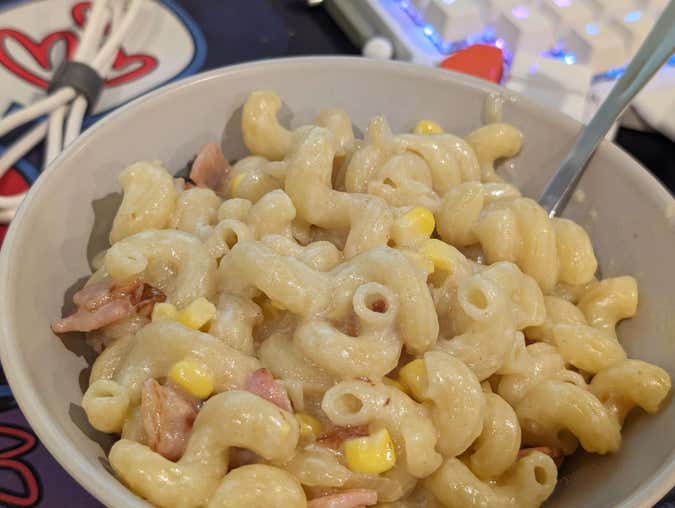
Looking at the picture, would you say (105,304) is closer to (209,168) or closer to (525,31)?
(209,168)

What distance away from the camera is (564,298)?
0.94 m

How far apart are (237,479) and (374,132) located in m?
0.48

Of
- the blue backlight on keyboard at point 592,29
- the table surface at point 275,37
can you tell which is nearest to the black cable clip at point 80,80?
the table surface at point 275,37

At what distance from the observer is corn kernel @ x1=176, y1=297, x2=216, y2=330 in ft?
2.51

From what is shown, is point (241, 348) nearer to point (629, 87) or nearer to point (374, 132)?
point (374, 132)

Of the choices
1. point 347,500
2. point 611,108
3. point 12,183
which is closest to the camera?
point 347,500

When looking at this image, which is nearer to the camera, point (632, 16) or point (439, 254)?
point (439, 254)

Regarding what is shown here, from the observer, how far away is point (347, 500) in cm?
68

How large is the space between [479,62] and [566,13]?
0.26m

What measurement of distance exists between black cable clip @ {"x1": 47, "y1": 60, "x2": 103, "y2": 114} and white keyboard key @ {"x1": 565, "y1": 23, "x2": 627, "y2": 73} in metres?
0.88

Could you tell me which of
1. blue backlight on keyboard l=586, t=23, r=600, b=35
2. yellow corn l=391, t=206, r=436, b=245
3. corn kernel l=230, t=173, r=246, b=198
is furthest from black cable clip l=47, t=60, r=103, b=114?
blue backlight on keyboard l=586, t=23, r=600, b=35

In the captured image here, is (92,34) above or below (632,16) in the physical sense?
below

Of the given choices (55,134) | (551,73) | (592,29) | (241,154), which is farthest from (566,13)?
(55,134)

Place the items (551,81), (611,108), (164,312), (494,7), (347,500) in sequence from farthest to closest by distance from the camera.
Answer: (494,7)
(551,81)
(611,108)
(164,312)
(347,500)
